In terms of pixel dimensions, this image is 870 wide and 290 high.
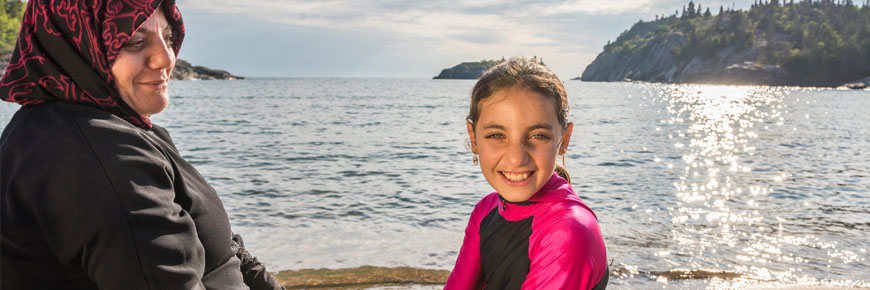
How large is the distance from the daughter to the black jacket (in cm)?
122

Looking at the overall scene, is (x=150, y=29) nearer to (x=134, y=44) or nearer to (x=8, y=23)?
(x=134, y=44)

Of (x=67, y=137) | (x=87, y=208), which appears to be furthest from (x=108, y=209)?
(x=67, y=137)

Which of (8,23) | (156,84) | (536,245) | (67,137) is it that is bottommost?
(536,245)

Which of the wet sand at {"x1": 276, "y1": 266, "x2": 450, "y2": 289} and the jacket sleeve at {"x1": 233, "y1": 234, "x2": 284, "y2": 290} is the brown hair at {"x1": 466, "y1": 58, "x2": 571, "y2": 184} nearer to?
the jacket sleeve at {"x1": 233, "y1": 234, "x2": 284, "y2": 290}

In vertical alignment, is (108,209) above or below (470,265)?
above

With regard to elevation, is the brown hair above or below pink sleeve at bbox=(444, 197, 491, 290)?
above

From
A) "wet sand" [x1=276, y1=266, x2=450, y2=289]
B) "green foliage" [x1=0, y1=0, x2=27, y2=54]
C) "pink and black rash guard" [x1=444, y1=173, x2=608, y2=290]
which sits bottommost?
"wet sand" [x1=276, y1=266, x2=450, y2=289]

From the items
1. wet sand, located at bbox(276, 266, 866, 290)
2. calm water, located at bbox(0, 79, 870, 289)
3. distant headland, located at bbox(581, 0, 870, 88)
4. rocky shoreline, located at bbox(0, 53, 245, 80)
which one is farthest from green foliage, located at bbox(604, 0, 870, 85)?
wet sand, located at bbox(276, 266, 866, 290)

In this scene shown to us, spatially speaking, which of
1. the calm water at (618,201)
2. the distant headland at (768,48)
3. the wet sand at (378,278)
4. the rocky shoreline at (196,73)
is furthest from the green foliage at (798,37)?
the wet sand at (378,278)

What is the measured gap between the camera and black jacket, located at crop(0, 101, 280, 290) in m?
1.48

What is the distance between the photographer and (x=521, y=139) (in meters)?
2.29

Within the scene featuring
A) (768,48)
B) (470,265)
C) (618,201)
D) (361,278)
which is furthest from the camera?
(768,48)

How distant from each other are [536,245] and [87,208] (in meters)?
1.54

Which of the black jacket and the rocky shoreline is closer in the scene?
the black jacket
